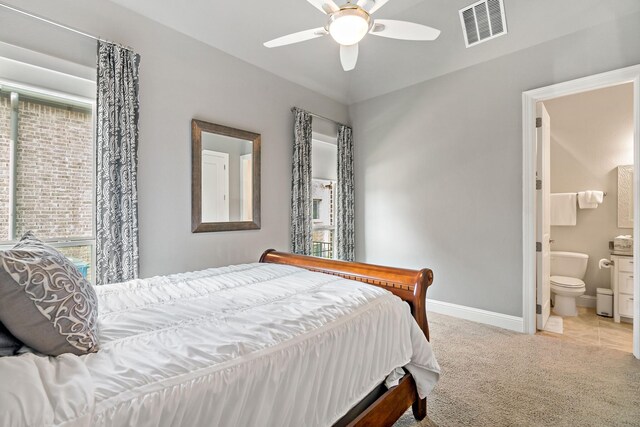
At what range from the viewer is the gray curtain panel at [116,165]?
2316 mm

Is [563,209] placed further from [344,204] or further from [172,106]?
[172,106]

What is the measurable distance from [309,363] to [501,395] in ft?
5.44

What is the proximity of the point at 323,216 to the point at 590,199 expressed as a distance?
3455mm

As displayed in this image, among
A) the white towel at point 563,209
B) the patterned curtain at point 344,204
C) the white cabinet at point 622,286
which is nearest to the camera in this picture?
the white cabinet at point 622,286

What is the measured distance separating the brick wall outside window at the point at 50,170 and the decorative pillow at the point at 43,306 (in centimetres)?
156

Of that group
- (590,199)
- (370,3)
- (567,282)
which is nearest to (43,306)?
(370,3)

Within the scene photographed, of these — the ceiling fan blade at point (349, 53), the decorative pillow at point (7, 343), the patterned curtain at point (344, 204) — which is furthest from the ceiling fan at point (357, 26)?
the patterned curtain at point (344, 204)

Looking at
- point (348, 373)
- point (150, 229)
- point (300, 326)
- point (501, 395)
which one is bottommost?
point (501, 395)

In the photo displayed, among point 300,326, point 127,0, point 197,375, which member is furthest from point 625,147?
point 127,0

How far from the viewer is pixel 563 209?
4.20m

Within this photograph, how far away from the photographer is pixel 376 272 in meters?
2.03

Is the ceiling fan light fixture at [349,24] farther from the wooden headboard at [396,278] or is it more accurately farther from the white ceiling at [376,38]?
the wooden headboard at [396,278]

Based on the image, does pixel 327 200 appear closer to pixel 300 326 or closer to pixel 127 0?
pixel 127 0

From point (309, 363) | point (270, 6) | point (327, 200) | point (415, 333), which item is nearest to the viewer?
point (309, 363)
